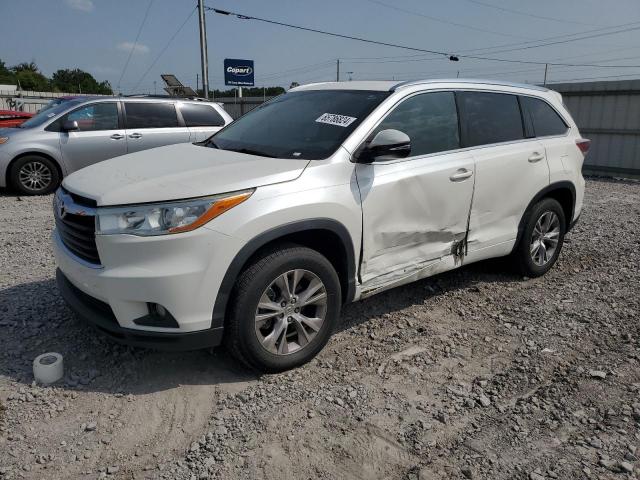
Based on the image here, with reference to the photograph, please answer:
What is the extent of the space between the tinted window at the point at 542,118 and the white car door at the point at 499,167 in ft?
0.49

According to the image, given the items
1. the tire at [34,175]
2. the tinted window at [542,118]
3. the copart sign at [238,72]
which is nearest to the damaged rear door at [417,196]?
the tinted window at [542,118]

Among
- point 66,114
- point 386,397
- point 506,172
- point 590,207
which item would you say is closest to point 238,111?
point 66,114

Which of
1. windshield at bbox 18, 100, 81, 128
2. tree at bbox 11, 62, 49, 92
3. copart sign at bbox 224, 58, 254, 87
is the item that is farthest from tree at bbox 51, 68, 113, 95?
windshield at bbox 18, 100, 81, 128

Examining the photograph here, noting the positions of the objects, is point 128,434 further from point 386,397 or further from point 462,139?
point 462,139

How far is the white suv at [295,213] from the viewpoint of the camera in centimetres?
282

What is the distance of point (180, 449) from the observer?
2.63 m

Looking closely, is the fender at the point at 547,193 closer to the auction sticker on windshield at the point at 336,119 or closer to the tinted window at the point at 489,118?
the tinted window at the point at 489,118

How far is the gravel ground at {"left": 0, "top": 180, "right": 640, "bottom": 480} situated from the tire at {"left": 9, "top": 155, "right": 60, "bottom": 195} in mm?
4915

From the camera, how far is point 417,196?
371cm

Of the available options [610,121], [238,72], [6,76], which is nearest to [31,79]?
[6,76]

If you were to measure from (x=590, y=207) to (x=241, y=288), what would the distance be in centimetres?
770

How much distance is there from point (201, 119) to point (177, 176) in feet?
22.8

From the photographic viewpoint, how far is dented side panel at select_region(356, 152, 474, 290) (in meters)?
3.47

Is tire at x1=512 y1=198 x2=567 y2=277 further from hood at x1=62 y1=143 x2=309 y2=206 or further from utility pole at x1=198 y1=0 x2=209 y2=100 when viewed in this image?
utility pole at x1=198 y1=0 x2=209 y2=100
